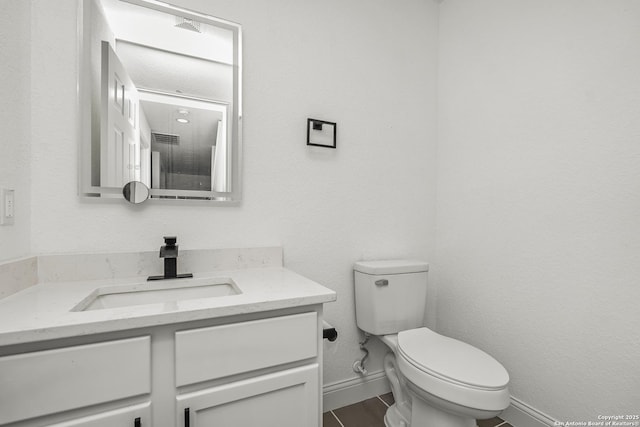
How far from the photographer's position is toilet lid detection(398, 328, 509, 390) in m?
1.08

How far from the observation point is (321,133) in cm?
156

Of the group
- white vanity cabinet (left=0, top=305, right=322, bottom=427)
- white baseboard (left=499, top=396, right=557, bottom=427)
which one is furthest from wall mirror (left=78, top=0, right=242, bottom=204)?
white baseboard (left=499, top=396, right=557, bottom=427)

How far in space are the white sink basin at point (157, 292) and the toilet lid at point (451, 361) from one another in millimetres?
801

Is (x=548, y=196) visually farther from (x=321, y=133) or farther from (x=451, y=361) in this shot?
(x=321, y=133)

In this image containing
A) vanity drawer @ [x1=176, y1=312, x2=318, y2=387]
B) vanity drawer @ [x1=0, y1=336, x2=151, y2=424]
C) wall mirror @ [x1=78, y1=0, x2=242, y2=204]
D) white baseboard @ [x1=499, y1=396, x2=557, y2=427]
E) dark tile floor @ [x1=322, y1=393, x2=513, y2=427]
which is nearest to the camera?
vanity drawer @ [x1=0, y1=336, x2=151, y2=424]

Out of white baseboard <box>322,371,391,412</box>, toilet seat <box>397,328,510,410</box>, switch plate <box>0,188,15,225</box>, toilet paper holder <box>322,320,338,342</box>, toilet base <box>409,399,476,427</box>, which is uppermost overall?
switch plate <box>0,188,15,225</box>

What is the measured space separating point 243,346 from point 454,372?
0.81 metres

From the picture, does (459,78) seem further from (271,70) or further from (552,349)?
(552,349)

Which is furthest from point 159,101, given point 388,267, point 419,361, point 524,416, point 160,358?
point 524,416

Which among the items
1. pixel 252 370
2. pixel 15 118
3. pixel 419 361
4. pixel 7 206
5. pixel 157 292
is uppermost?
pixel 15 118

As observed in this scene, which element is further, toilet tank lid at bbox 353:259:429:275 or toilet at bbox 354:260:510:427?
toilet tank lid at bbox 353:259:429:275

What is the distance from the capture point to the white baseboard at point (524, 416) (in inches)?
53.5

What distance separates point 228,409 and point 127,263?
0.70m

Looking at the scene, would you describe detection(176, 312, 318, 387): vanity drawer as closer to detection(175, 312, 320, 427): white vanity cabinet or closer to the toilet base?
detection(175, 312, 320, 427): white vanity cabinet
